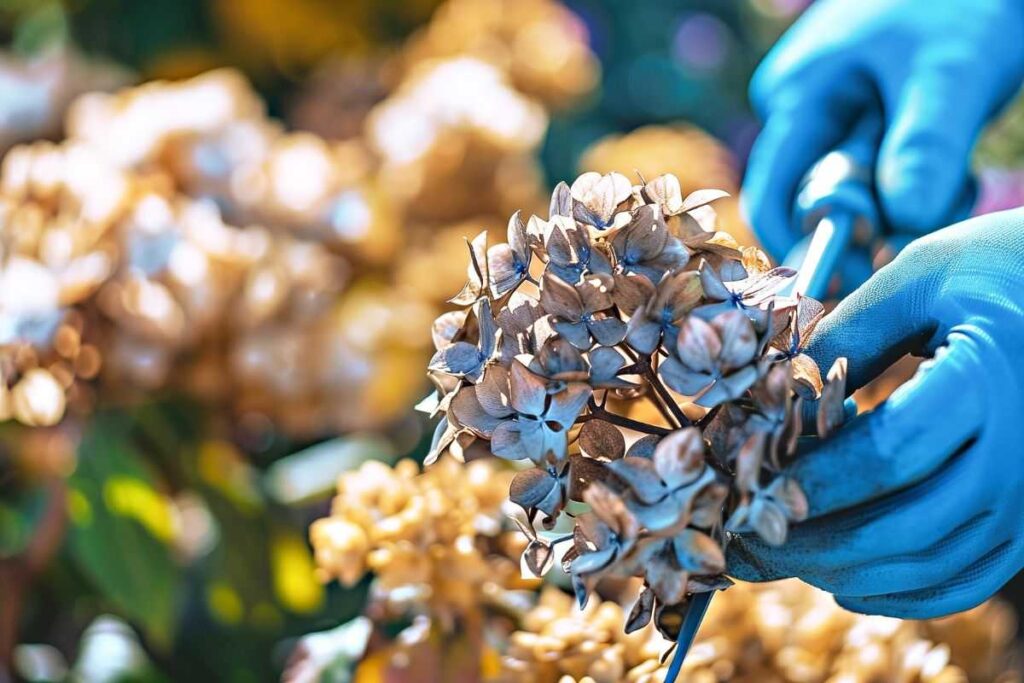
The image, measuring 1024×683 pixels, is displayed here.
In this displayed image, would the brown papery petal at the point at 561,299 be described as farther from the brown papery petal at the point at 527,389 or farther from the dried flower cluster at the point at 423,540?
the dried flower cluster at the point at 423,540

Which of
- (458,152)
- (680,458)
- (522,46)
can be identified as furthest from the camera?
(522,46)

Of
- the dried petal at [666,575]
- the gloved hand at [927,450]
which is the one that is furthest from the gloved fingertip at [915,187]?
the dried petal at [666,575]

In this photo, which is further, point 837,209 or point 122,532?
point 122,532

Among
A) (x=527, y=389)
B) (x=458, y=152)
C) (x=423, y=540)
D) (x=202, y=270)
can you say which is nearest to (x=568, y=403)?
(x=527, y=389)

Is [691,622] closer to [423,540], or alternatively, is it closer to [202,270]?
[423,540]

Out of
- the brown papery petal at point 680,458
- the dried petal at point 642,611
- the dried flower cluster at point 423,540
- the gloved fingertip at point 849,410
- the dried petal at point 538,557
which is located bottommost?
the dried flower cluster at point 423,540

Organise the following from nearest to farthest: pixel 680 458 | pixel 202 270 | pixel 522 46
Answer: pixel 680 458 < pixel 202 270 < pixel 522 46

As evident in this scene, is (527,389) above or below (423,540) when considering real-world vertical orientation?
above

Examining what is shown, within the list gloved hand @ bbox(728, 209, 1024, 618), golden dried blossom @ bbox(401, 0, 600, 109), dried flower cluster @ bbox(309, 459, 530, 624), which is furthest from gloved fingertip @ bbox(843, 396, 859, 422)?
golden dried blossom @ bbox(401, 0, 600, 109)
